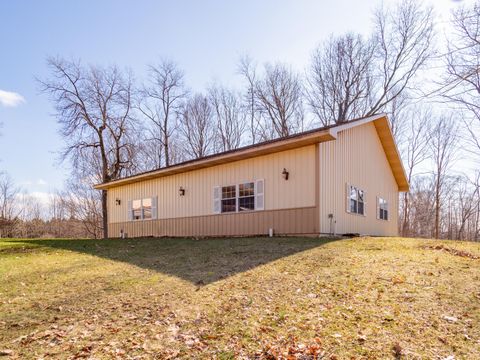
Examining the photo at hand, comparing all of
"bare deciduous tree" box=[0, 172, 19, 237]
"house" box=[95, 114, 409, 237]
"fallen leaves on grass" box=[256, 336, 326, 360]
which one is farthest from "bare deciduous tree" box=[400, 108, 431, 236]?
"bare deciduous tree" box=[0, 172, 19, 237]

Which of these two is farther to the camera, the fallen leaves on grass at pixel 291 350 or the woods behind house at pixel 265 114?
the woods behind house at pixel 265 114

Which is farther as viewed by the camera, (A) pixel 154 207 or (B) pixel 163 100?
(B) pixel 163 100

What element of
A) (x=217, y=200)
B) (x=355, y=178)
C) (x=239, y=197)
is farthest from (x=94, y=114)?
(x=355, y=178)

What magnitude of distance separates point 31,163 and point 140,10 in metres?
18.8

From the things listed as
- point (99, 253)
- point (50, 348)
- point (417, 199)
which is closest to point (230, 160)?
point (99, 253)

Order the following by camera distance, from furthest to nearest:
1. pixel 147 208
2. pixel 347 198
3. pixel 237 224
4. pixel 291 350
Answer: pixel 147 208, pixel 237 224, pixel 347 198, pixel 291 350

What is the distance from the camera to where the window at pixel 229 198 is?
1358cm

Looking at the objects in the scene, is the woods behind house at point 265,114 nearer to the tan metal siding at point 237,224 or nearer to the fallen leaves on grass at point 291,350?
the tan metal siding at point 237,224

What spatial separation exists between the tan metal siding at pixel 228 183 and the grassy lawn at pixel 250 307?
3.74 m

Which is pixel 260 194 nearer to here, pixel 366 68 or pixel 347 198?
pixel 347 198

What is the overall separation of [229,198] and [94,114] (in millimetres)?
17149

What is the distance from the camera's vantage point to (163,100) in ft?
102

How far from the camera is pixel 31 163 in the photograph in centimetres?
2666

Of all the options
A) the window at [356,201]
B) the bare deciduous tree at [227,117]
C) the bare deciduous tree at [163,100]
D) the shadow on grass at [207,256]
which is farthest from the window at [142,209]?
the bare deciduous tree at [227,117]
